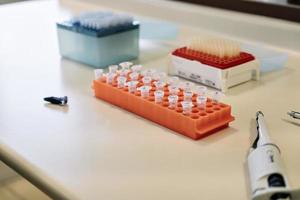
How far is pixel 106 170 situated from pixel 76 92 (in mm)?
277

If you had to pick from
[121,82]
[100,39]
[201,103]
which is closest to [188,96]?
[201,103]

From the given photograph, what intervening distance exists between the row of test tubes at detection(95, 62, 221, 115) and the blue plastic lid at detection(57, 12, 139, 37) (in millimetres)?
118

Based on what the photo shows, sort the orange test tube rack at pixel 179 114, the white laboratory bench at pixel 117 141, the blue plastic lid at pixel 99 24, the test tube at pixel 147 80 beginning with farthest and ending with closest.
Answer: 1. the blue plastic lid at pixel 99 24
2. the test tube at pixel 147 80
3. the orange test tube rack at pixel 179 114
4. the white laboratory bench at pixel 117 141

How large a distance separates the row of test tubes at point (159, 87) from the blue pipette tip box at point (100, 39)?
0.36 ft

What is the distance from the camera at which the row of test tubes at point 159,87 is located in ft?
2.17

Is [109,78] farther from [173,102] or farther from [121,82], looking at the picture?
[173,102]

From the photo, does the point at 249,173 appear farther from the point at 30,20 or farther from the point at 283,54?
the point at 30,20

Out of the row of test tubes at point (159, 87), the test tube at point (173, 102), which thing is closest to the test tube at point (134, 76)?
the row of test tubes at point (159, 87)

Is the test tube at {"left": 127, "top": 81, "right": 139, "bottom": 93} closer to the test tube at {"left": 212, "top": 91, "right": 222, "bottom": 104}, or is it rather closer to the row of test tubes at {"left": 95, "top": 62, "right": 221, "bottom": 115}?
the row of test tubes at {"left": 95, "top": 62, "right": 221, "bottom": 115}

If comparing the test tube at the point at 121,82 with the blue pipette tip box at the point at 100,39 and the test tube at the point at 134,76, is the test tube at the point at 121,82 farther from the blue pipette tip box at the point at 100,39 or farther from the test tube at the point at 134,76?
the blue pipette tip box at the point at 100,39

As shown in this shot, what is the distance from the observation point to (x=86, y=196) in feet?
1.67

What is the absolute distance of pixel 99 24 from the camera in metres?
0.90

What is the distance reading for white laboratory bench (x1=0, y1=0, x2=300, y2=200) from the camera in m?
0.53

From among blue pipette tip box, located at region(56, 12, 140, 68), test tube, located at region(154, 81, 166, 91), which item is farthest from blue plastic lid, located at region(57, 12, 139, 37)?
test tube, located at region(154, 81, 166, 91)
